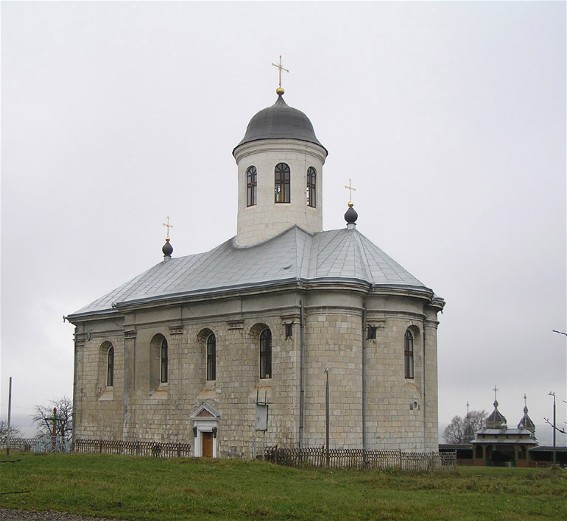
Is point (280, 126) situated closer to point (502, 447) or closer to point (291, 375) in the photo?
point (291, 375)

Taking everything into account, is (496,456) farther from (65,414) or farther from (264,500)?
(264,500)

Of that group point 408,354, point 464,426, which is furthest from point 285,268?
point 464,426

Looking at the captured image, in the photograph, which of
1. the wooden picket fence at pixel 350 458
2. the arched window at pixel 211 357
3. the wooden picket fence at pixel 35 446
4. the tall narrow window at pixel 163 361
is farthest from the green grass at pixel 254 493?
the wooden picket fence at pixel 35 446

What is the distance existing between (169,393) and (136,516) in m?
19.8

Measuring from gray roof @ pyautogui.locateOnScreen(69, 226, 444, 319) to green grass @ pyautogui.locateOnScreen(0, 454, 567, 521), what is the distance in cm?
835

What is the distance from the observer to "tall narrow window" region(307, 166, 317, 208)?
130 ft

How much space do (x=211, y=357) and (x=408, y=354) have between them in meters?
8.07

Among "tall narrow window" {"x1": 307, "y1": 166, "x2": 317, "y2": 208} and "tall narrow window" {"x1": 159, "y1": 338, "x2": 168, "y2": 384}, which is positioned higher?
"tall narrow window" {"x1": 307, "y1": 166, "x2": 317, "y2": 208}

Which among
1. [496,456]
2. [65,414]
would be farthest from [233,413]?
[65,414]

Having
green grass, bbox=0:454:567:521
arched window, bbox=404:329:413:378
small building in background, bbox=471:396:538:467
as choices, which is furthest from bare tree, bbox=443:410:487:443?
green grass, bbox=0:454:567:521

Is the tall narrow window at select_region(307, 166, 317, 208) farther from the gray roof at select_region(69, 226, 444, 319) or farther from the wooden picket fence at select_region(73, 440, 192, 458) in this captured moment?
the wooden picket fence at select_region(73, 440, 192, 458)

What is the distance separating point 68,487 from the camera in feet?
68.5

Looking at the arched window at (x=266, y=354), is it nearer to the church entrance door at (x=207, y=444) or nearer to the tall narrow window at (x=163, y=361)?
the church entrance door at (x=207, y=444)

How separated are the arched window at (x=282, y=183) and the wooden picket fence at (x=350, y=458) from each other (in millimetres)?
12045
